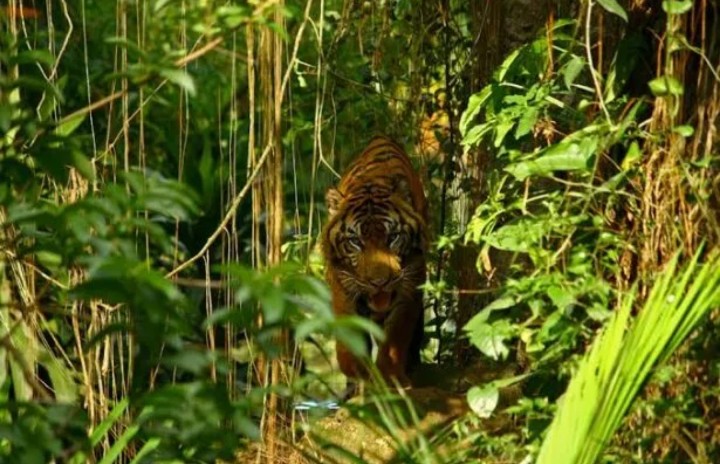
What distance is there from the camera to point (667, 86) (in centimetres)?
395

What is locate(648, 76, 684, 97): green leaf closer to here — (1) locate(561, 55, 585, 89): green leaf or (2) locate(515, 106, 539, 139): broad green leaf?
(1) locate(561, 55, 585, 89): green leaf

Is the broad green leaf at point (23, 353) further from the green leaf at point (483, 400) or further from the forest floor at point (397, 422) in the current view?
the green leaf at point (483, 400)

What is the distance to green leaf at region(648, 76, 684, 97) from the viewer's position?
12.9 ft

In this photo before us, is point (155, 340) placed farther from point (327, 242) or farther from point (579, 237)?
point (327, 242)

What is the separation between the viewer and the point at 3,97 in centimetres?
316

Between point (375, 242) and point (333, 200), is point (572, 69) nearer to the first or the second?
point (375, 242)

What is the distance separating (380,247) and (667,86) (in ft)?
8.65

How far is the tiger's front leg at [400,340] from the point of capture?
5984mm

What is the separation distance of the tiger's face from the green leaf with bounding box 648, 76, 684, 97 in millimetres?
2408

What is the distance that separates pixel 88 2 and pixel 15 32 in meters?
4.57

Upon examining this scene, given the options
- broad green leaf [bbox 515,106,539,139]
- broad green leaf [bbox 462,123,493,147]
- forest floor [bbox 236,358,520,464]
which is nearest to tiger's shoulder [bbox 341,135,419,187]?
forest floor [bbox 236,358,520,464]

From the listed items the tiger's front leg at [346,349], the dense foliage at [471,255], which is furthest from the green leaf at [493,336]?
the tiger's front leg at [346,349]

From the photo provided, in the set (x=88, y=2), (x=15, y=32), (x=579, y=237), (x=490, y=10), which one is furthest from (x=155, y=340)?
(x=88, y=2)

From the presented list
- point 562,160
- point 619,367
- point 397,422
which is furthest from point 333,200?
point 619,367
